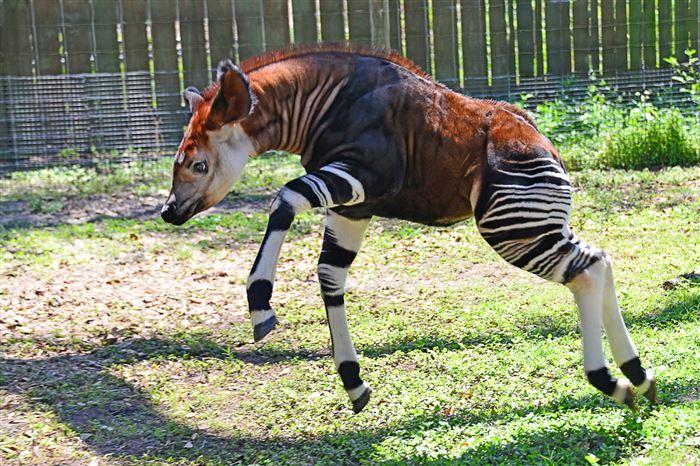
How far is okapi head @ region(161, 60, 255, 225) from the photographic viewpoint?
406 cm

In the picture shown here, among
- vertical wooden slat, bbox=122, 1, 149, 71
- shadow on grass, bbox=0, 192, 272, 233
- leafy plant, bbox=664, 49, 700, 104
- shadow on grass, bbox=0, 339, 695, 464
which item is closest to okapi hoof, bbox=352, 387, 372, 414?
shadow on grass, bbox=0, 339, 695, 464

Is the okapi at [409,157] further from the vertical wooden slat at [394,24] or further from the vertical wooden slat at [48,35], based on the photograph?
the vertical wooden slat at [48,35]

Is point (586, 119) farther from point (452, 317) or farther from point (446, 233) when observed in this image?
point (452, 317)

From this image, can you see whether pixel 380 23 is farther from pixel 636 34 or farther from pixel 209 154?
pixel 209 154

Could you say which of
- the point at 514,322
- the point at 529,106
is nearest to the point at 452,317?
the point at 514,322

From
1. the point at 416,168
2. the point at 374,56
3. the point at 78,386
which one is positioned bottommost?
the point at 78,386

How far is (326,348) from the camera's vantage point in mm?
5863

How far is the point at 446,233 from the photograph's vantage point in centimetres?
838

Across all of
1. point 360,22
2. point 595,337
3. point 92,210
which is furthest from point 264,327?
point 360,22

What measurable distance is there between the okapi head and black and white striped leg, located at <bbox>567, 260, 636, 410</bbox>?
1.52 meters

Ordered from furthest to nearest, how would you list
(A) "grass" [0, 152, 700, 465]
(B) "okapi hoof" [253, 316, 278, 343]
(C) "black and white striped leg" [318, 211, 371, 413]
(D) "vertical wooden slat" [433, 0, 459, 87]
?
(D) "vertical wooden slat" [433, 0, 459, 87]
(C) "black and white striped leg" [318, 211, 371, 413]
(A) "grass" [0, 152, 700, 465]
(B) "okapi hoof" [253, 316, 278, 343]

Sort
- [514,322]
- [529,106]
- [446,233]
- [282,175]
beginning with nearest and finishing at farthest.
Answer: [514,322]
[446,233]
[282,175]
[529,106]

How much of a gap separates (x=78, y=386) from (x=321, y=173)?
7.18ft

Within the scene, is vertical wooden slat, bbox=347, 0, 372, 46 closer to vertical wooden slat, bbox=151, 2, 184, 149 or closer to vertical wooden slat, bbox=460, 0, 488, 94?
vertical wooden slat, bbox=460, 0, 488, 94
